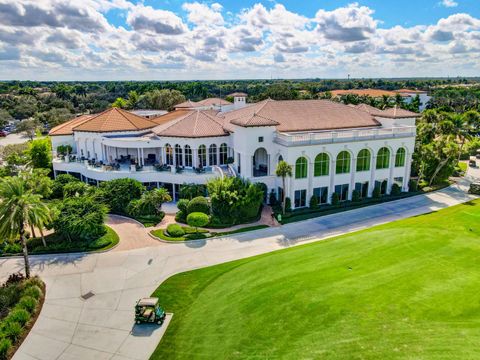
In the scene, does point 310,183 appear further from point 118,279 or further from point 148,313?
point 148,313

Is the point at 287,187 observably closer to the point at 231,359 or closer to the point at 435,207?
the point at 435,207

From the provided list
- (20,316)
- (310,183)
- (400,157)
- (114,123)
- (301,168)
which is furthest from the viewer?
(114,123)

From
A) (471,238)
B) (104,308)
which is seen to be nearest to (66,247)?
(104,308)

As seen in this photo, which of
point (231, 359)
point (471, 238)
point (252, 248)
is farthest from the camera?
point (252, 248)

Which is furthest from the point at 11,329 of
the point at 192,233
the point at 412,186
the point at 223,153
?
the point at 412,186

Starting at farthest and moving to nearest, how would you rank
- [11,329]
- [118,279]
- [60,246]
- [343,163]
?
[343,163], [60,246], [118,279], [11,329]

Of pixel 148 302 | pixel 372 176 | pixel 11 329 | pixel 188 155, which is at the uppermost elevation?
pixel 188 155

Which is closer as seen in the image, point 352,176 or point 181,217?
point 181,217

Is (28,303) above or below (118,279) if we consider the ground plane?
above
